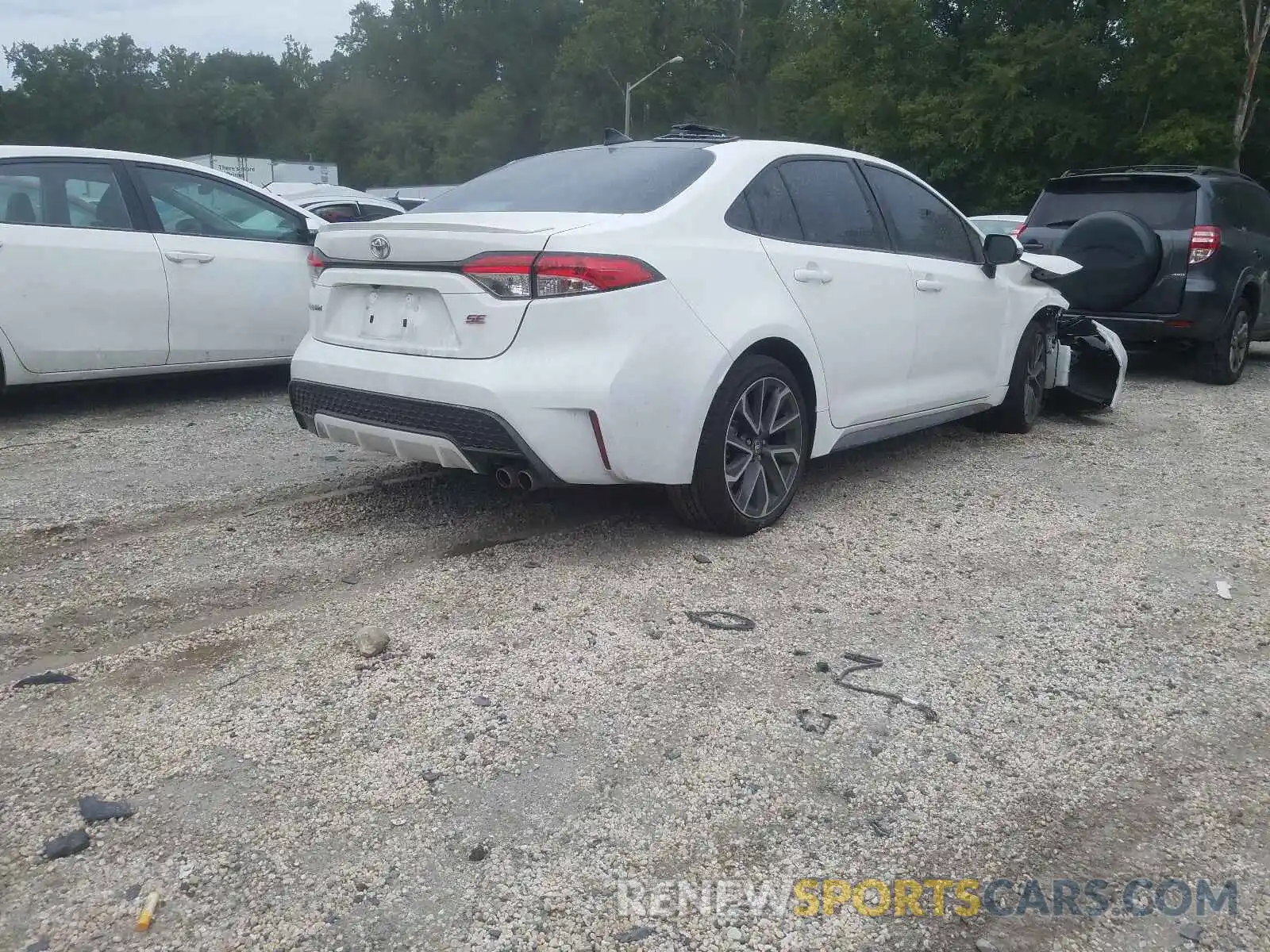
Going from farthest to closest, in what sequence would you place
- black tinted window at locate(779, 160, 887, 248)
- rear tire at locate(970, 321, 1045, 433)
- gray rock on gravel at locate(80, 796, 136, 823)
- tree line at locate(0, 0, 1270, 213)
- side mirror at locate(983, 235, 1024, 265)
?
tree line at locate(0, 0, 1270, 213) → rear tire at locate(970, 321, 1045, 433) → side mirror at locate(983, 235, 1024, 265) → black tinted window at locate(779, 160, 887, 248) → gray rock on gravel at locate(80, 796, 136, 823)

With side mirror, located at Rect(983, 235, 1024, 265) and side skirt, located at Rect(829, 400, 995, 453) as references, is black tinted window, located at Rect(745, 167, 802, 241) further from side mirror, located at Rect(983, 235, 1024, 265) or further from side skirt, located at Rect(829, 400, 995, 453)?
side mirror, located at Rect(983, 235, 1024, 265)

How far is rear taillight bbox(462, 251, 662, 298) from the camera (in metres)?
3.73

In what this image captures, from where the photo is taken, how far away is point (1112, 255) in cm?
790

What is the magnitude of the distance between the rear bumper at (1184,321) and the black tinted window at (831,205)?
4.06 meters

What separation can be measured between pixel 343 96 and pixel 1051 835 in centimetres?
9105

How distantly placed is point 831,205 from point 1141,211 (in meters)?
5.10

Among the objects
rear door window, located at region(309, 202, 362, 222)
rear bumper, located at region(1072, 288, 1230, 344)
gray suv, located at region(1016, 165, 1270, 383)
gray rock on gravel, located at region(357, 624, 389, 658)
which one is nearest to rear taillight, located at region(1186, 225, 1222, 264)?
gray suv, located at region(1016, 165, 1270, 383)

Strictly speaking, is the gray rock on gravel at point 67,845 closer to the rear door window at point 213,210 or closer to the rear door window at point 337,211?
the rear door window at point 213,210

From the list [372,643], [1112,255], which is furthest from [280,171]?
[372,643]

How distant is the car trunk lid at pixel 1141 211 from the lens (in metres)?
8.48

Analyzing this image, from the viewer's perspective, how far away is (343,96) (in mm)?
85125

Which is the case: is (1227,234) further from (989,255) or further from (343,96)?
(343,96)

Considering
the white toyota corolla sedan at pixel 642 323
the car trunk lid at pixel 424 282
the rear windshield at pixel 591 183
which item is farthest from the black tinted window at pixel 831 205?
the car trunk lid at pixel 424 282

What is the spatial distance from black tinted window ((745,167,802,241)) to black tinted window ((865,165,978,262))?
2.71 ft
